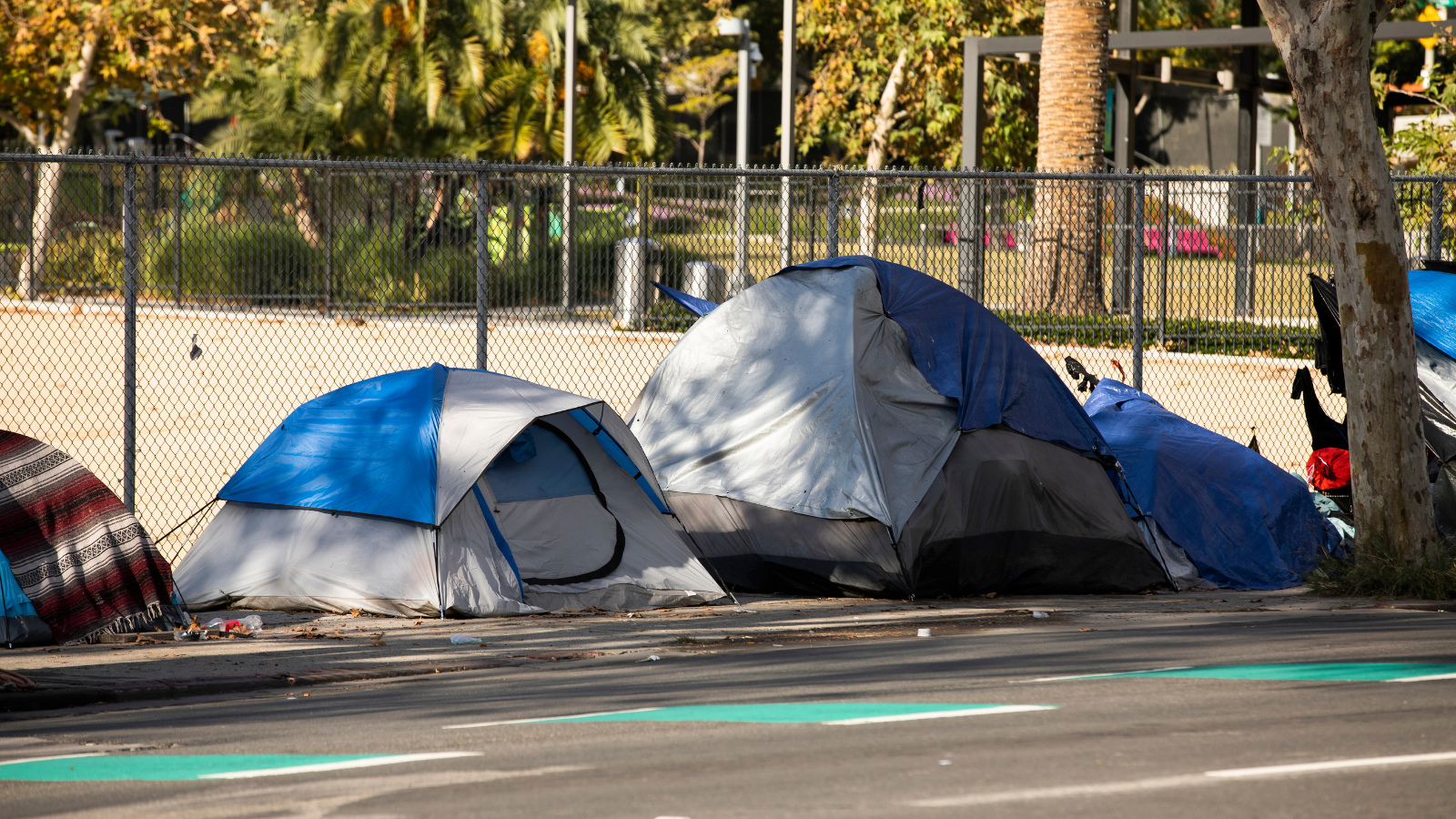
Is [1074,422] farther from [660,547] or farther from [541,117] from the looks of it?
[541,117]

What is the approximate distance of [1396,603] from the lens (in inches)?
328

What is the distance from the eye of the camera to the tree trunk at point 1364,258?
819 cm

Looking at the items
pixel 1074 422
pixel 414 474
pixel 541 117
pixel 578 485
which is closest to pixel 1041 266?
pixel 1074 422

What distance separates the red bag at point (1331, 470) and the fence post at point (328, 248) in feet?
23.1

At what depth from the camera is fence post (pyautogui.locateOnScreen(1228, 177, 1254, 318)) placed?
41.6 ft

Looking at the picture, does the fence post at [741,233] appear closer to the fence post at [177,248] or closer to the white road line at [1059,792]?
the fence post at [177,248]

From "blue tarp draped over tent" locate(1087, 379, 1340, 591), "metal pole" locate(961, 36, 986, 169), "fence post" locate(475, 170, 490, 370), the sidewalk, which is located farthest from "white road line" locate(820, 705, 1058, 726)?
"metal pole" locate(961, 36, 986, 169)

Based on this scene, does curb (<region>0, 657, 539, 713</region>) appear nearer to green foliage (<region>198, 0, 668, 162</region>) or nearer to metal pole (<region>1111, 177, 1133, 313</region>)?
metal pole (<region>1111, 177, 1133, 313</region>)

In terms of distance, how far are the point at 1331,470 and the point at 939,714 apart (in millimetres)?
5466

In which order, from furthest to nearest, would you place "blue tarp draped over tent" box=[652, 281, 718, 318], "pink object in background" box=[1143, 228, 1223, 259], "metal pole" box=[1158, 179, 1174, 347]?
"pink object in background" box=[1143, 228, 1223, 259] → "metal pole" box=[1158, 179, 1174, 347] → "blue tarp draped over tent" box=[652, 281, 718, 318]

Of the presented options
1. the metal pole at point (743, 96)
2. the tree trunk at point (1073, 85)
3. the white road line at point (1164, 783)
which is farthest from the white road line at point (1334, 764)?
the metal pole at point (743, 96)

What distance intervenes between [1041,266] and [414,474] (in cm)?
743

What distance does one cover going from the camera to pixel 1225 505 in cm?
934

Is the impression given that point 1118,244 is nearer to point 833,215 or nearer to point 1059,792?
point 833,215
